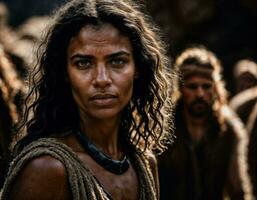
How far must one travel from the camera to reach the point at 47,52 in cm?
404

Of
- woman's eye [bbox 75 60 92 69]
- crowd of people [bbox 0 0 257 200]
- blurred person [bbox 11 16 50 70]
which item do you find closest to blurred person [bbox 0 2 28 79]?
blurred person [bbox 11 16 50 70]

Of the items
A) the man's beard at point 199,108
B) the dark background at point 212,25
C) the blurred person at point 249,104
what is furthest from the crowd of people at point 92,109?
the dark background at point 212,25

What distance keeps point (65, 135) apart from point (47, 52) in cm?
41

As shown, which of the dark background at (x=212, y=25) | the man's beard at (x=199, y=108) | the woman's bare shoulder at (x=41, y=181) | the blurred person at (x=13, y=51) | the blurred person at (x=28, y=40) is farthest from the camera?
the dark background at (x=212, y=25)

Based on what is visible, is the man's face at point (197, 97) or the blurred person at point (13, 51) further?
the blurred person at point (13, 51)

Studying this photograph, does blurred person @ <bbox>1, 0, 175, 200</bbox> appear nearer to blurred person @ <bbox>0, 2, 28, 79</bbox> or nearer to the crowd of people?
the crowd of people

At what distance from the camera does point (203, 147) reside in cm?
847

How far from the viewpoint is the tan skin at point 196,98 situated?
8422 mm

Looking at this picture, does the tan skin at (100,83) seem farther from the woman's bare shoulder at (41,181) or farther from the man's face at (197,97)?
the man's face at (197,97)

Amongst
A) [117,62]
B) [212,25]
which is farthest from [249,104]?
[212,25]

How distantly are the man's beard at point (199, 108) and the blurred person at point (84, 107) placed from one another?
4.12 meters

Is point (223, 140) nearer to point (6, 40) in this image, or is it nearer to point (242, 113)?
point (242, 113)

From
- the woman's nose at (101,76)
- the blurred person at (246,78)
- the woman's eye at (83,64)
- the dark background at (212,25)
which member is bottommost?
the woman's nose at (101,76)

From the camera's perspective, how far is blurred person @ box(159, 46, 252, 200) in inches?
323
